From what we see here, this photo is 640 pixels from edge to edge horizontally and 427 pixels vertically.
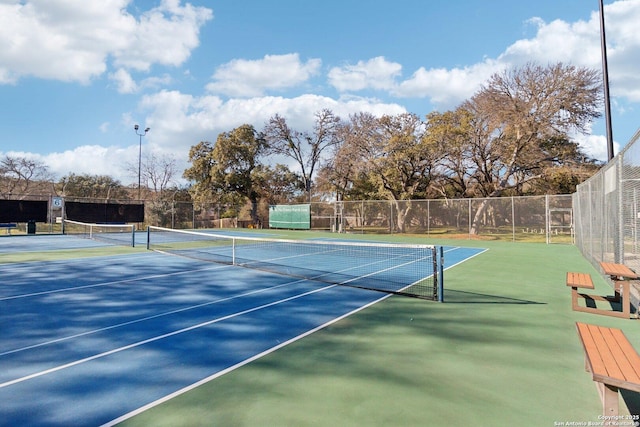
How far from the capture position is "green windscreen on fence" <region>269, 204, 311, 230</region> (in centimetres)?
3003

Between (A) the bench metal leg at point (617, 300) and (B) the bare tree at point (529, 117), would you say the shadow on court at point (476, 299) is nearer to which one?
(A) the bench metal leg at point (617, 300)

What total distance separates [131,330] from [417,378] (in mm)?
3646

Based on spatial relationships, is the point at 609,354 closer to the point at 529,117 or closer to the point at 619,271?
the point at 619,271

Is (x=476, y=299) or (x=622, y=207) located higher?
(x=622, y=207)

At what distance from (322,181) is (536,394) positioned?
34233 mm

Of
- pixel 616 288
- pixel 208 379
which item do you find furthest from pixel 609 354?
pixel 616 288

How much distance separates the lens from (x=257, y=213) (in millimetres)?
34969

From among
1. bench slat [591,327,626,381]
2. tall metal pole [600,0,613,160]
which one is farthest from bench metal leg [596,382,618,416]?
tall metal pole [600,0,613,160]

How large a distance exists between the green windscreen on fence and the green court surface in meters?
24.5

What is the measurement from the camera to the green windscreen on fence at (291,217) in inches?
1182

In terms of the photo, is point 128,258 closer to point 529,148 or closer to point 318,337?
point 318,337

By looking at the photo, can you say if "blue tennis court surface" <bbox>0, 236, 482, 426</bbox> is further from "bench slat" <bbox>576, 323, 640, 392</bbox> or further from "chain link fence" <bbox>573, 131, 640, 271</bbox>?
"chain link fence" <bbox>573, 131, 640, 271</bbox>

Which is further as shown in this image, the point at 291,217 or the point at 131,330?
the point at 291,217

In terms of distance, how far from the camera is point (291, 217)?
31125 mm
